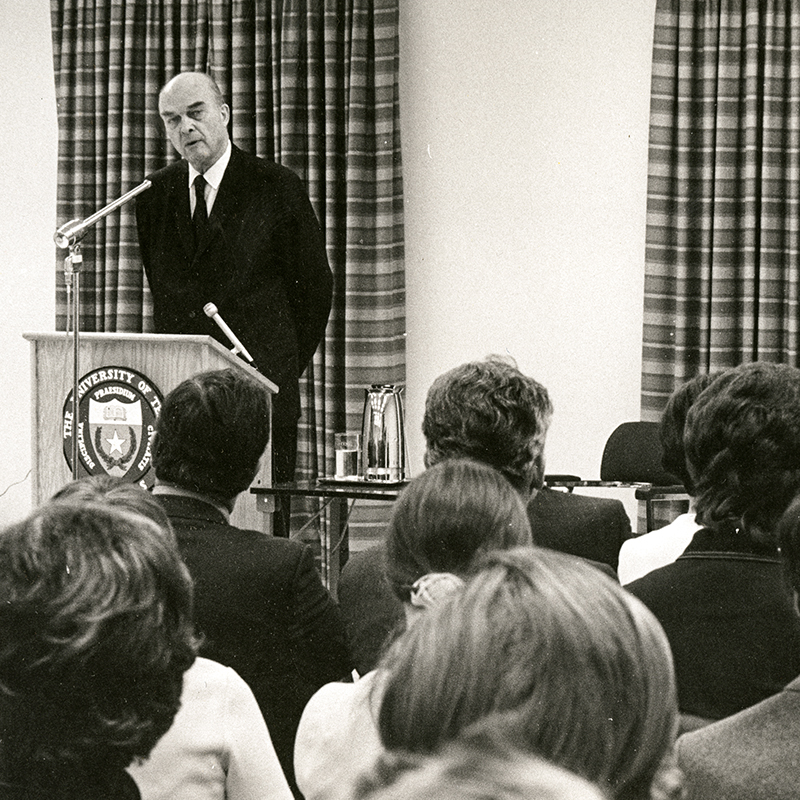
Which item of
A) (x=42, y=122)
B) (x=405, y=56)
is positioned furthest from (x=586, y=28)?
(x=42, y=122)

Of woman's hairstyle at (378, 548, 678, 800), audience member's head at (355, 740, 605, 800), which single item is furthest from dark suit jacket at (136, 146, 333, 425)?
audience member's head at (355, 740, 605, 800)

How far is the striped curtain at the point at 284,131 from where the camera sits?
17.3 ft

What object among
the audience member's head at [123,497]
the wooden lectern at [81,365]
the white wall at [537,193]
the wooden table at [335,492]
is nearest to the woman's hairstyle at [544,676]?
the audience member's head at [123,497]

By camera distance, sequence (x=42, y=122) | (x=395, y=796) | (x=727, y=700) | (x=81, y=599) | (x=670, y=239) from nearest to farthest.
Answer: (x=395, y=796), (x=81, y=599), (x=727, y=700), (x=670, y=239), (x=42, y=122)

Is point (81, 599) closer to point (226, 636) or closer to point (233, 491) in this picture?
point (226, 636)

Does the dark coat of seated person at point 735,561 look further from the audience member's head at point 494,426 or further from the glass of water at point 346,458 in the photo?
the glass of water at point 346,458

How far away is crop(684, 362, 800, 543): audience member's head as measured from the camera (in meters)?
1.87

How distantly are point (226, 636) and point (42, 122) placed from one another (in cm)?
448

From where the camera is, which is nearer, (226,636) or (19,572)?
(19,572)

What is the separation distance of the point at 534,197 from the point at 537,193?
0.02 meters

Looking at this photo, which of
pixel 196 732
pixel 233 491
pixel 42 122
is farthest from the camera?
pixel 42 122

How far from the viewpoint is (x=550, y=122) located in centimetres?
523

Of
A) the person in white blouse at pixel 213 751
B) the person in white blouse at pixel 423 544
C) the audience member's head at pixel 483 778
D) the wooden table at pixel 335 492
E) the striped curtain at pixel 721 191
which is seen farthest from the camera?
the striped curtain at pixel 721 191

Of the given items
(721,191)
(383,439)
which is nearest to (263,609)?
(383,439)
